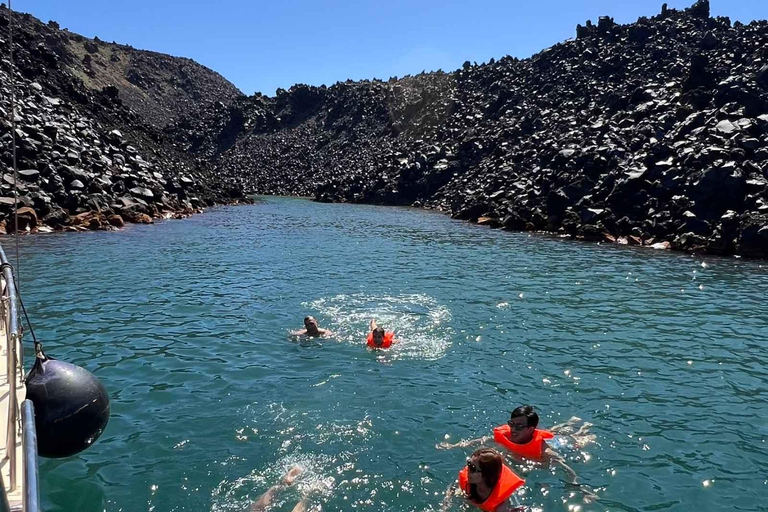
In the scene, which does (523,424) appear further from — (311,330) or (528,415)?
(311,330)

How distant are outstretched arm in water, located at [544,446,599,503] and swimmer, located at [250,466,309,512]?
149 inches

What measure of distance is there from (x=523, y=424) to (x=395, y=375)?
387 centimetres

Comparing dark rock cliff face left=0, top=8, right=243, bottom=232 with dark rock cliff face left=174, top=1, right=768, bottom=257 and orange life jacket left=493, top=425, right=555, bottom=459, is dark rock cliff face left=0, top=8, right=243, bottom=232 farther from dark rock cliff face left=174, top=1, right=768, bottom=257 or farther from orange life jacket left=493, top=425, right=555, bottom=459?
dark rock cliff face left=174, top=1, right=768, bottom=257

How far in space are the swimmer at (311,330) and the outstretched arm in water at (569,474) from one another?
6.96 m

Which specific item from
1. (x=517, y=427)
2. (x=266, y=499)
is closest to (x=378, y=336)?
(x=517, y=427)

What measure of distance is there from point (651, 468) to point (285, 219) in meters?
42.7

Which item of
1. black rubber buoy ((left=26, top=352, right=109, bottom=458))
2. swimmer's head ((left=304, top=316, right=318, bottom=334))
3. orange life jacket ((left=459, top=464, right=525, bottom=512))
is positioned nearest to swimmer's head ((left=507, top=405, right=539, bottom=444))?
orange life jacket ((left=459, top=464, right=525, bottom=512))

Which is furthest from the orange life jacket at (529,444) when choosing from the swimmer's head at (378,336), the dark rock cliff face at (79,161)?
the dark rock cliff face at (79,161)

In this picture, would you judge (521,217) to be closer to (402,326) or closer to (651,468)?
(402,326)

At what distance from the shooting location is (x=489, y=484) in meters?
7.44

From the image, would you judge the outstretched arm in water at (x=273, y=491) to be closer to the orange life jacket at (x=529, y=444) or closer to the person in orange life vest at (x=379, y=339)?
the orange life jacket at (x=529, y=444)

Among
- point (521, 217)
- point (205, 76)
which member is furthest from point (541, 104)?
point (205, 76)

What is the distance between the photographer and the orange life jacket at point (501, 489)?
7375 millimetres

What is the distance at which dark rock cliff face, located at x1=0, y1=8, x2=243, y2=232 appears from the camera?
3391cm
